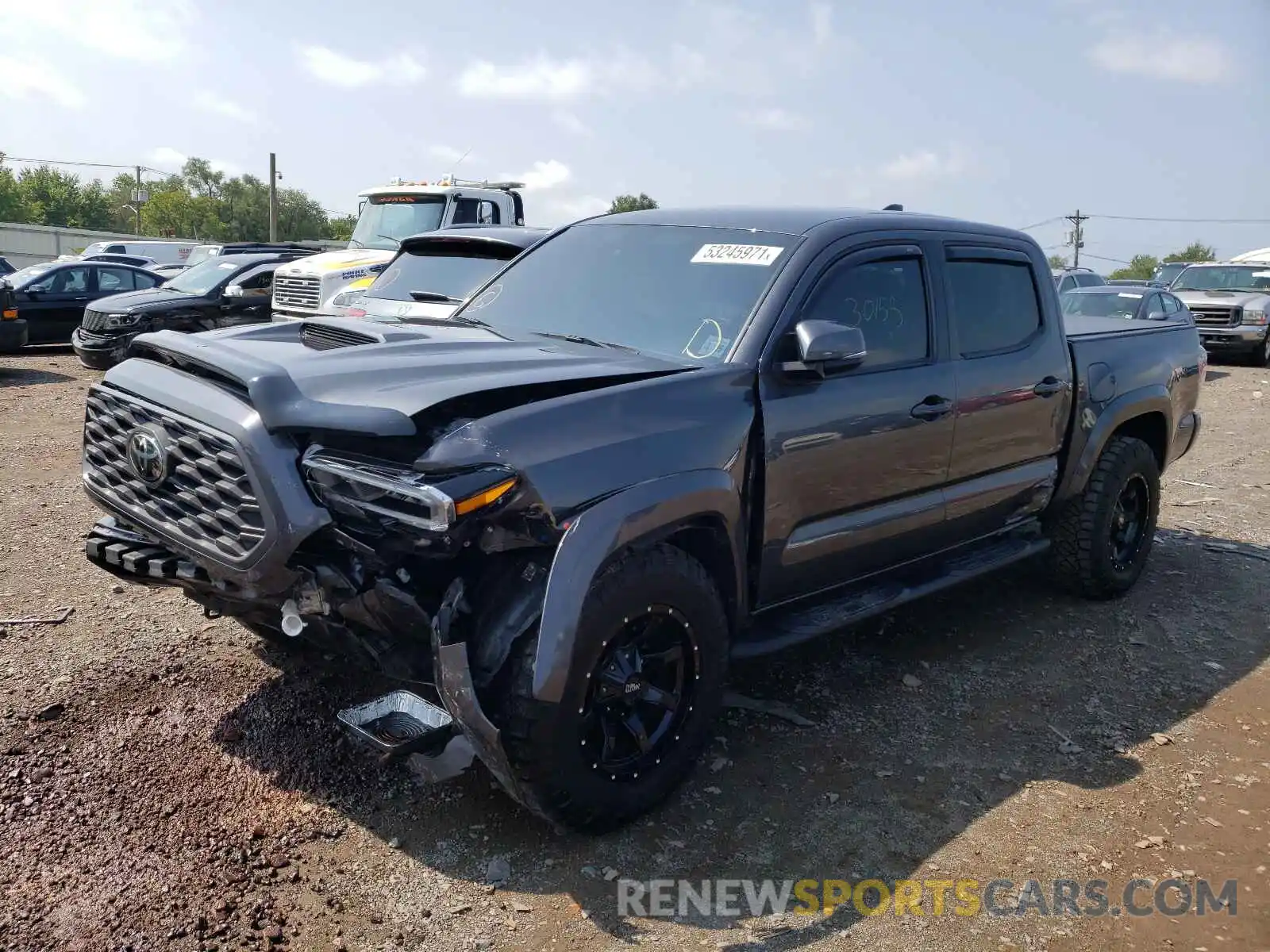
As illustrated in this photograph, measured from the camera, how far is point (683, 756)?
342cm

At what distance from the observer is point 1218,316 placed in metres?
19.0

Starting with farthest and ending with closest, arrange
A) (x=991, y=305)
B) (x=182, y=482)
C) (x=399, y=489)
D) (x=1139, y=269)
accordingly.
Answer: (x=1139, y=269), (x=991, y=305), (x=182, y=482), (x=399, y=489)

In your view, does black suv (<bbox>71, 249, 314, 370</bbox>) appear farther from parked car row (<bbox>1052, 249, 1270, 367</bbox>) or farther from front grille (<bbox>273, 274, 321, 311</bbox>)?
parked car row (<bbox>1052, 249, 1270, 367</bbox>)

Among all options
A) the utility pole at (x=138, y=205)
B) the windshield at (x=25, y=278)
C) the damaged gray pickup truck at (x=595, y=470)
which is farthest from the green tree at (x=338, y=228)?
the damaged gray pickup truck at (x=595, y=470)

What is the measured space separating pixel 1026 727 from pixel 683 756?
164 cm

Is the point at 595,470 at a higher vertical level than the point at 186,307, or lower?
lower

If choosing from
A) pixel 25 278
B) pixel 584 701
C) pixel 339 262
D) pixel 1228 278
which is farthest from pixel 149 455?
pixel 1228 278

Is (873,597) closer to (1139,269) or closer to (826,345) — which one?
(826,345)

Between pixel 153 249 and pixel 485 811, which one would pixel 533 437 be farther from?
pixel 153 249

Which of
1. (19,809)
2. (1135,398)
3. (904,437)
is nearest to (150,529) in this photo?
(19,809)

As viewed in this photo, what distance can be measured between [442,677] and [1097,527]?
3895 mm

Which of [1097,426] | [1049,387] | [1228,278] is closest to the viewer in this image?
[1049,387]

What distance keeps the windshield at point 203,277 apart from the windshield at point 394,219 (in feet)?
8.04

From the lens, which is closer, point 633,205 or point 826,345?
point 826,345
